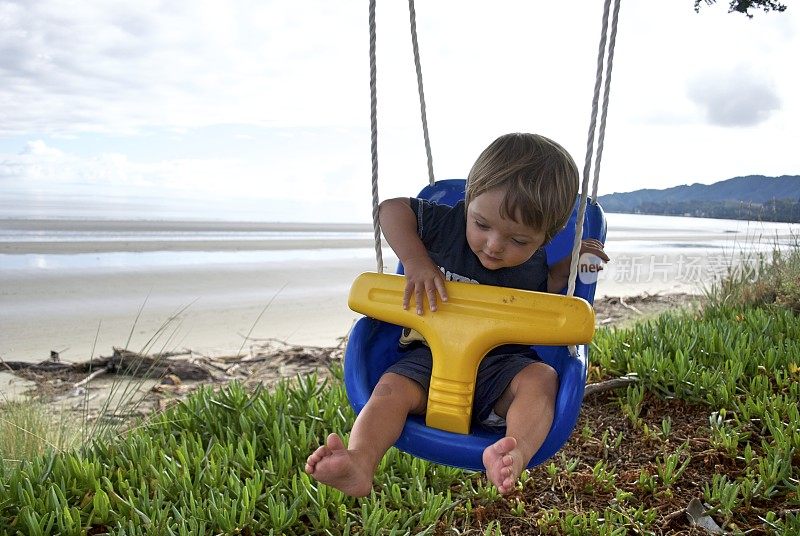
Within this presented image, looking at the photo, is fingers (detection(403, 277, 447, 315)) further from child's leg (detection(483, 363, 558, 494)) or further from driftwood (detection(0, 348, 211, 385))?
driftwood (detection(0, 348, 211, 385))

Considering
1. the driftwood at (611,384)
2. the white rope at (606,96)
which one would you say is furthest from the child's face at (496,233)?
the driftwood at (611,384)

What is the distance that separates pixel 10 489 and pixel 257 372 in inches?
79.0

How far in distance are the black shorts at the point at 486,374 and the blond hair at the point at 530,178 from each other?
1.29 ft

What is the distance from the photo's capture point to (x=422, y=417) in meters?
2.05

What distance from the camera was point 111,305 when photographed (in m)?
6.80

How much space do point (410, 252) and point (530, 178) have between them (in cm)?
40

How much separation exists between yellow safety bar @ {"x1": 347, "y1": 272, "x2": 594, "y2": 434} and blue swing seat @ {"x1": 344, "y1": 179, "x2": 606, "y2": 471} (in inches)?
3.3

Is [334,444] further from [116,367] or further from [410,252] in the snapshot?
[116,367]

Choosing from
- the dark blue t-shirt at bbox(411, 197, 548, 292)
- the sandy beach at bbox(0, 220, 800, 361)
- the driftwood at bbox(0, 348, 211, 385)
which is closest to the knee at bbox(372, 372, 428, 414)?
the dark blue t-shirt at bbox(411, 197, 548, 292)

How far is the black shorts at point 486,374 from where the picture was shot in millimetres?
2041

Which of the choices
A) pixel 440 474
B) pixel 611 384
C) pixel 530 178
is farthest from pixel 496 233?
pixel 611 384

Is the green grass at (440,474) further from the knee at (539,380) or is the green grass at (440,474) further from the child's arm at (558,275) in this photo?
the child's arm at (558,275)

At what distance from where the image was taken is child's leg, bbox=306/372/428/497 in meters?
1.63

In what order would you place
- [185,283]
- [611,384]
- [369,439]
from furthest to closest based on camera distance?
[185,283] < [611,384] < [369,439]
